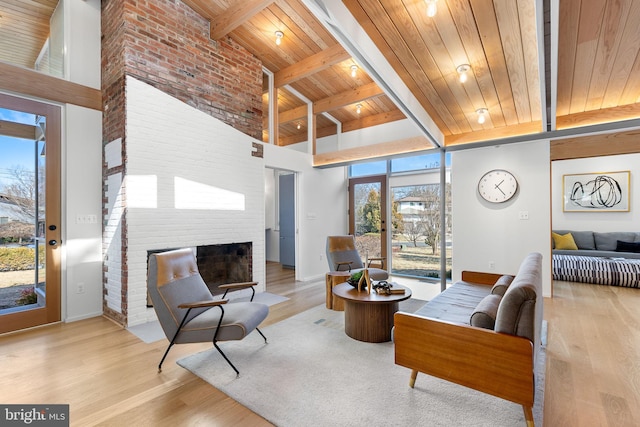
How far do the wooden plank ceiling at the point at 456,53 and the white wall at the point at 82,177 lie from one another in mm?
399

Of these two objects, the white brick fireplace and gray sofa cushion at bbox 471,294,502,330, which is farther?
the white brick fireplace

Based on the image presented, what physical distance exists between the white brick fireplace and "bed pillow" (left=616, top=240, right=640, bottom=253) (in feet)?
23.1

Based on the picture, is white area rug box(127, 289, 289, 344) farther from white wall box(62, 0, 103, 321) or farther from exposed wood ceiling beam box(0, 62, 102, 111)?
exposed wood ceiling beam box(0, 62, 102, 111)

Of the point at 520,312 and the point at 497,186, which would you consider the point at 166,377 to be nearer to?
the point at 520,312

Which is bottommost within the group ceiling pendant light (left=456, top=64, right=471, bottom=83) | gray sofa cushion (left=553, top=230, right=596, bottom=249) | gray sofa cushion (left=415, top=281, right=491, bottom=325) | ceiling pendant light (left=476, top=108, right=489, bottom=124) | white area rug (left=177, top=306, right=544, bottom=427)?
white area rug (left=177, top=306, right=544, bottom=427)

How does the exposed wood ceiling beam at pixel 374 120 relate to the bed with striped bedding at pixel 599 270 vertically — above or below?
above

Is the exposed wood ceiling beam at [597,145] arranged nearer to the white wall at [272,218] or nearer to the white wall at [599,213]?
the white wall at [599,213]

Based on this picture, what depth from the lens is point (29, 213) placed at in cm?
322

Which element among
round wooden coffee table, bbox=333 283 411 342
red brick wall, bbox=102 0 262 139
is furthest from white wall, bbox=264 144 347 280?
round wooden coffee table, bbox=333 283 411 342

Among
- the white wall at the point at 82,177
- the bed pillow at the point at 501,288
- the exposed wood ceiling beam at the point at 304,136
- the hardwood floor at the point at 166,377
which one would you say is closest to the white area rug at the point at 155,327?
the hardwood floor at the point at 166,377

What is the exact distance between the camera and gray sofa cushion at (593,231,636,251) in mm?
5574

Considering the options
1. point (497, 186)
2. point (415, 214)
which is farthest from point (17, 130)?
point (497, 186)

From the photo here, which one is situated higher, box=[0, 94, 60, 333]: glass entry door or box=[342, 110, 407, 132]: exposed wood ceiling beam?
box=[342, 110, 407, 132]: exposed wood ceiling beam

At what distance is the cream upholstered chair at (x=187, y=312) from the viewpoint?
7.16 ft
